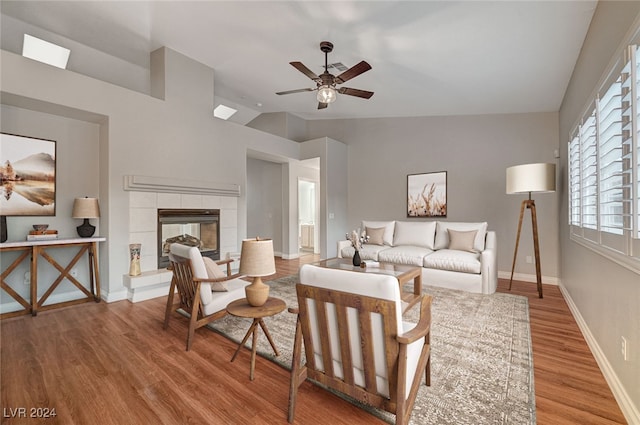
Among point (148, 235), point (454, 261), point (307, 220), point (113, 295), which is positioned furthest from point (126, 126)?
point (307, 220)

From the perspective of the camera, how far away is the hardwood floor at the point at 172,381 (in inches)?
64.6

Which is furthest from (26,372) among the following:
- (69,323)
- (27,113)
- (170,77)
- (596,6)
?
(596,6)

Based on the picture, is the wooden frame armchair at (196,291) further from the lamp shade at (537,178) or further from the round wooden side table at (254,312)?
the lamp shade at (537,178)

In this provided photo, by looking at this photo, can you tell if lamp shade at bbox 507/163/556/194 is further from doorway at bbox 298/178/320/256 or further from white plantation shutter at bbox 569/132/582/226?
doorway at bbox 298/178/320/256

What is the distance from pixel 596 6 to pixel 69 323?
5660mm

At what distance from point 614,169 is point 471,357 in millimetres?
1644

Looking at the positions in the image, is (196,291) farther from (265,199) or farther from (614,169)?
(265,199)

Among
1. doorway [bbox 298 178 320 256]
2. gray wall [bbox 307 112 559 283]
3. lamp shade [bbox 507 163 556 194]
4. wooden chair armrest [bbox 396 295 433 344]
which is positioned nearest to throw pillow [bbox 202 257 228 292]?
wooden chair armrest [bbox 396 295 433 344]

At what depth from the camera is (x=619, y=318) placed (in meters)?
1.80

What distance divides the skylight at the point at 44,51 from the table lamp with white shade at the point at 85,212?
7.02ft

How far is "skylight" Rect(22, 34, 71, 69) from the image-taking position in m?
3.80

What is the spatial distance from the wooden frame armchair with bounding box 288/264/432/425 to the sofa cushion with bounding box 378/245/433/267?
2975 mm

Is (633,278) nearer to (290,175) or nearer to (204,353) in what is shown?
(204,353)

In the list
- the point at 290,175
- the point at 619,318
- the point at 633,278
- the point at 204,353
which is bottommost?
the point at 204,353
